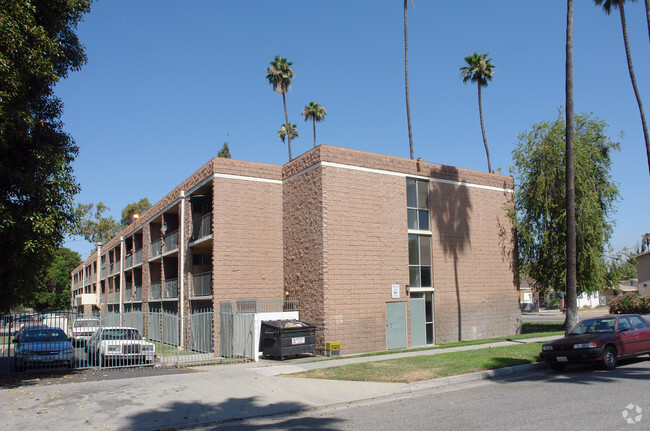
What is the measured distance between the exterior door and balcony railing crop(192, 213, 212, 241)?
28.4ft

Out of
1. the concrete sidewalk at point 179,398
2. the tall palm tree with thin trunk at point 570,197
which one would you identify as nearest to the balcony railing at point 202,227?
the concrete sidewalk at point 179,398

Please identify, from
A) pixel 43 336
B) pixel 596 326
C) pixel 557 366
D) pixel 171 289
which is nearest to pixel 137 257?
pixel 171 289

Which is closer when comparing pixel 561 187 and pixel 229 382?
pixel 229 382

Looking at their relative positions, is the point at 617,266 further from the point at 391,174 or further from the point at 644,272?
the point at 644,272

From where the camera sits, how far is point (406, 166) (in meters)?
21.6

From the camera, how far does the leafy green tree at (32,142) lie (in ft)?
34.8

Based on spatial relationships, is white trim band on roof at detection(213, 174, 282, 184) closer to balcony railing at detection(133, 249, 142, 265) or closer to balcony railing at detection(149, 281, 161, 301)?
balcony railing at detection(149, 281, 161, 301)

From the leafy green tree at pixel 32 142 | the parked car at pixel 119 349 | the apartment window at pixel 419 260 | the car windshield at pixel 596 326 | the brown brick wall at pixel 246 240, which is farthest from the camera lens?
the apartment window at pixel 419 260

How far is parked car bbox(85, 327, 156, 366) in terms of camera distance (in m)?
15.5

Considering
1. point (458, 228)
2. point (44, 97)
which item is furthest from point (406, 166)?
point (44, 97)

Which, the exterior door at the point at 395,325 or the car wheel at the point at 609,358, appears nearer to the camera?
the car wheel at the point at 609,358

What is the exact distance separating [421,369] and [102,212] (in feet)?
236

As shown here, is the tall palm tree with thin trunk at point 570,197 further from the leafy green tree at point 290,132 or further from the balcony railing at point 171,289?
the leafy green tree at point 290,132

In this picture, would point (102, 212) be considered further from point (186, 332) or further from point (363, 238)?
point (363, 238)
